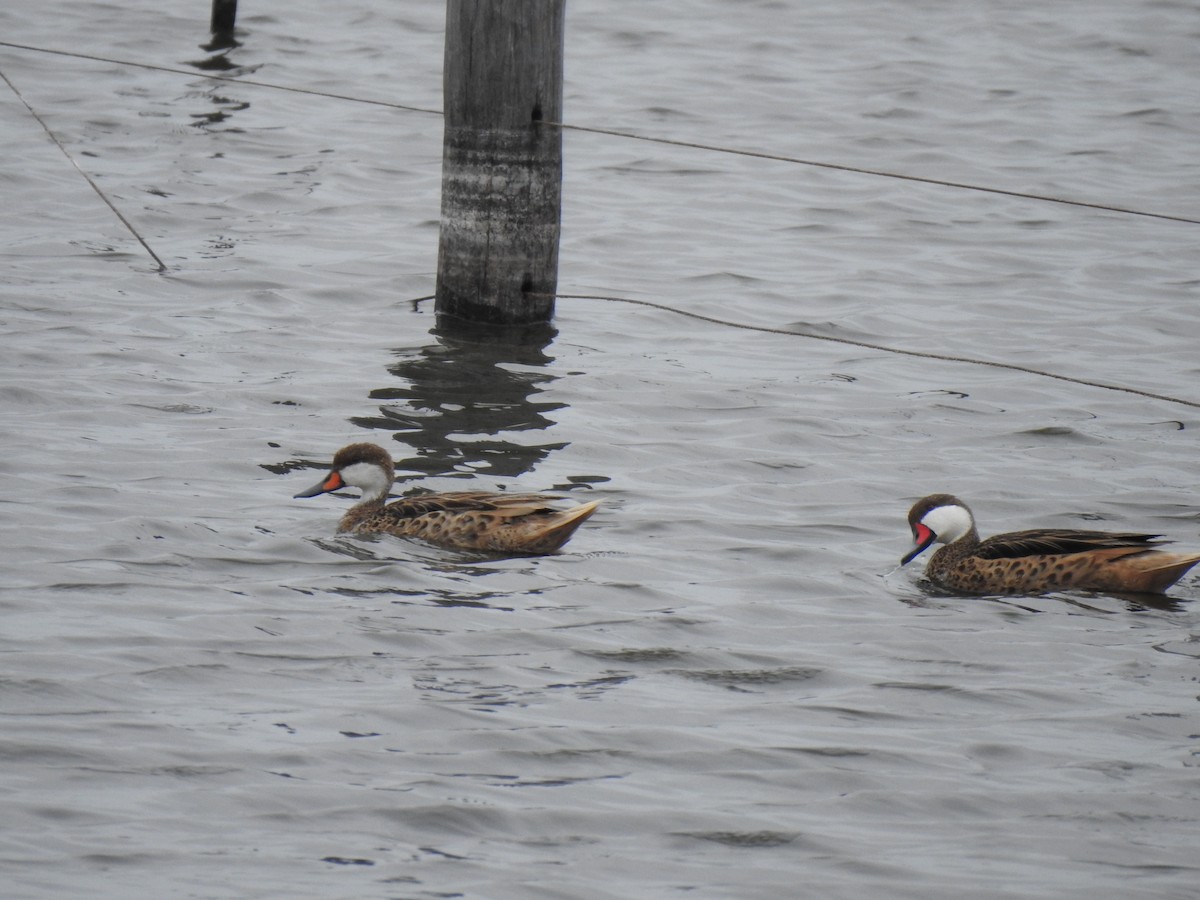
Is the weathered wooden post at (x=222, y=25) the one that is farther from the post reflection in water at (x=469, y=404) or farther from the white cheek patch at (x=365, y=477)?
the white cheek patch at (x=365, y=477)

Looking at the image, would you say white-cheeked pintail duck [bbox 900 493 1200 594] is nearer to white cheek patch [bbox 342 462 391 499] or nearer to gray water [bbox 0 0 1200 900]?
gray water [bbox 0 0 1200 900]

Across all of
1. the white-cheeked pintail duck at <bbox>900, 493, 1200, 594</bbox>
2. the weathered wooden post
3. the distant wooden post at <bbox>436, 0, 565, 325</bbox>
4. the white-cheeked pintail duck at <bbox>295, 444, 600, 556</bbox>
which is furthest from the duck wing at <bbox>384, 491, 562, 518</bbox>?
the weathered wooden post

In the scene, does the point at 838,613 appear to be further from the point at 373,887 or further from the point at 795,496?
the point at 373,887

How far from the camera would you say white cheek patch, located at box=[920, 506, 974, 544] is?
25.2 feet

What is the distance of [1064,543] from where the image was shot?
24.0ft

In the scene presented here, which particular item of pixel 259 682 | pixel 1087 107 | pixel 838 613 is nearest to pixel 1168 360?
pixel 838 613

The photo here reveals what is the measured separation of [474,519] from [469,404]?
7.25 feet

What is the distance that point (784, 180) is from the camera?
16453 mm

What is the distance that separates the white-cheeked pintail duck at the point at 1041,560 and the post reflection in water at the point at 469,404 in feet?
6.00

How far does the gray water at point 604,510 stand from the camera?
5039mm

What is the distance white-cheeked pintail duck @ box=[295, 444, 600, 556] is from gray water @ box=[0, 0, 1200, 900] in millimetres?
170

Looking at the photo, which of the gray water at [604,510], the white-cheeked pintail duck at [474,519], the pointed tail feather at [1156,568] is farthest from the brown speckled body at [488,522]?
the pointed tail feather at [1156,568]

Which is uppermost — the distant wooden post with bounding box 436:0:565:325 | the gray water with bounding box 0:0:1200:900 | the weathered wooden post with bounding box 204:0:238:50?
the weathered wooden post with bounding box 204:0:238:50

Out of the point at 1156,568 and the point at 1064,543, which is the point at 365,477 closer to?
the point at 1064,543
